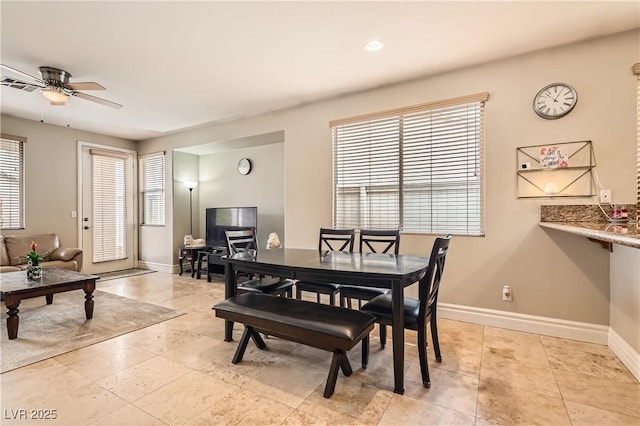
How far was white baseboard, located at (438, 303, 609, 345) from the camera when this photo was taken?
262 cm

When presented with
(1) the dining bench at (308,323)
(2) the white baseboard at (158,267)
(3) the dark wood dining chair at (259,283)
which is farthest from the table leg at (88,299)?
(2) the white baseboard at (158,267)

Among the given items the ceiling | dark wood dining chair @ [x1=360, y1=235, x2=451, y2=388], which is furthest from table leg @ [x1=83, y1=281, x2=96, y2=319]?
dark wood dining chair @ [x1=360, y1=235, x2=451, y2=388]

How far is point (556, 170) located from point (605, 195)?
403 millimetres

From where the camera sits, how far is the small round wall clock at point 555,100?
2680mm

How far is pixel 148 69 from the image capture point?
10.3 feet

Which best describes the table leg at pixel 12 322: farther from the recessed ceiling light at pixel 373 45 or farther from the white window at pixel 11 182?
the recessed ceiling light at pixel 373 45

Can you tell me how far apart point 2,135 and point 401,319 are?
6125 mm

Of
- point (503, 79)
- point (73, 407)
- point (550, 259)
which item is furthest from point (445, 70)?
point (73, 407)

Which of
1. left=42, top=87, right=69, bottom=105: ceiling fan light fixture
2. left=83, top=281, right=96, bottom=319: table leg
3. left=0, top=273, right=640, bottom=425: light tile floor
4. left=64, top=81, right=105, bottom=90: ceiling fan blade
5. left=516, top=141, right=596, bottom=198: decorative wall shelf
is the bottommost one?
left=0, top=273, right=640, bottom=425: light tile floor

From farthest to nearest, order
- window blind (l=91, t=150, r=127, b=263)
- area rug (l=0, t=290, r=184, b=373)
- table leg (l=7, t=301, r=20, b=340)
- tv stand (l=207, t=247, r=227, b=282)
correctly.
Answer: window blind (l=91, t=150, r=127, b=263), tv stand (l=207, t=247, r=227, b=282), table leg (l=7, t=301, r=20, b=340), area rug (l=0, t=290, r=184, b=373)

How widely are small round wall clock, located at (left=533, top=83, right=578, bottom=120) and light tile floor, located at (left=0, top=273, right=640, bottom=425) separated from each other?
2029 mm

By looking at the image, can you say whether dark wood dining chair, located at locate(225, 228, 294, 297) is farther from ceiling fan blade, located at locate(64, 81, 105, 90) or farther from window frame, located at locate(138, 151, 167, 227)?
window frame, located at locate(138, 151, 167, 227)

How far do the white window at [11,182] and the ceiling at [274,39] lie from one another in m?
1.27

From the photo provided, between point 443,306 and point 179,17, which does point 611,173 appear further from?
point 179,17
